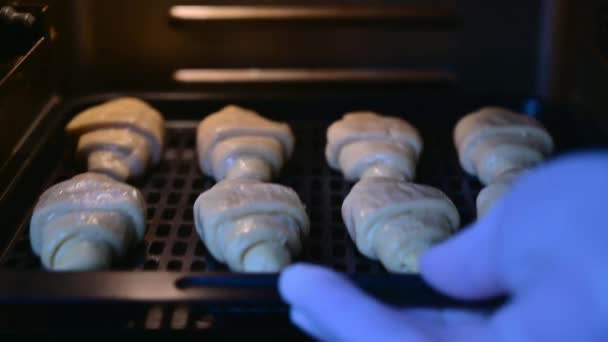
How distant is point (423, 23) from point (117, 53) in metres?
0.55

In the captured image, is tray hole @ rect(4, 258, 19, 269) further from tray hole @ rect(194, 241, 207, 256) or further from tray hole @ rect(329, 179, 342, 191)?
tray hole @ rect(329, 179, 342, 191)

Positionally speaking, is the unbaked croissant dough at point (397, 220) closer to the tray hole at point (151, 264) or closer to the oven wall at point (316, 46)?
the tray hole at point (151, 264)

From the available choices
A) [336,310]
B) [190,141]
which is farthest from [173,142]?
[336,310]

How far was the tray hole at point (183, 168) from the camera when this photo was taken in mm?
1159

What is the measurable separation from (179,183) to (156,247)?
19 centimetres

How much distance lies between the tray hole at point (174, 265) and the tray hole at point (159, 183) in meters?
0.21

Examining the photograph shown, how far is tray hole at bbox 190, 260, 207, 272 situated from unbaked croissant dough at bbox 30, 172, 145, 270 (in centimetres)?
9

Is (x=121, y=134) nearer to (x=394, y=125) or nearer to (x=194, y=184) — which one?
(x=194, y=184)

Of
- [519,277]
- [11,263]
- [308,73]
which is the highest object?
[519,277]

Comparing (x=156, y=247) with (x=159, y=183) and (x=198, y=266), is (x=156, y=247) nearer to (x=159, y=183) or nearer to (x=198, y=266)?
(x=198, y=266)

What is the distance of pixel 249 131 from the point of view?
1.14 m

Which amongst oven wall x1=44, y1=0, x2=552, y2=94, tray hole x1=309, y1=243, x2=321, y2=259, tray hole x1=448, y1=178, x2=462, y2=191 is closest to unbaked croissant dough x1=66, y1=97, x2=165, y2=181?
oven wall x1=44, y1=0, x2=552, y2=94

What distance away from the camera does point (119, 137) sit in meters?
1.14

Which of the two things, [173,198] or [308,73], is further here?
[308,73]
